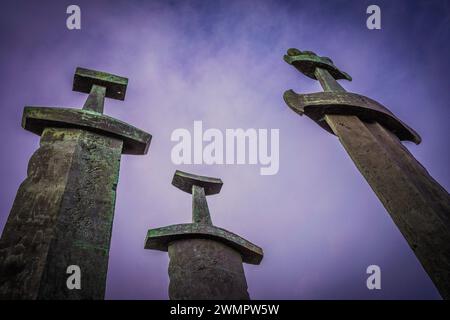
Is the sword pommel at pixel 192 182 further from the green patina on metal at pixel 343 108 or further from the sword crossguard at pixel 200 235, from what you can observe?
the green patina on metal at pixel 343 108

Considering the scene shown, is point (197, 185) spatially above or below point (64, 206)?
above

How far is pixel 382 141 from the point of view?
303 centimetres

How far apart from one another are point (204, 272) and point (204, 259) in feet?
0.53

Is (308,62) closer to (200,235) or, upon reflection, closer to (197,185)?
(197,185)

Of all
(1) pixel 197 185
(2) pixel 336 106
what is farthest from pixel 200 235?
(2) pixel 336 106

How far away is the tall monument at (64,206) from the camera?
1728mm

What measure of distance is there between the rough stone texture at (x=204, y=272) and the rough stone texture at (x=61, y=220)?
1.69m

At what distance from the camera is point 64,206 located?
2115mm

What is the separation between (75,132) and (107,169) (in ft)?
1.69

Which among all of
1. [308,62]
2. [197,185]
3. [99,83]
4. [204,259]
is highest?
[308,62]

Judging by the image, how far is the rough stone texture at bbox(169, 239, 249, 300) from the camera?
349 cm
